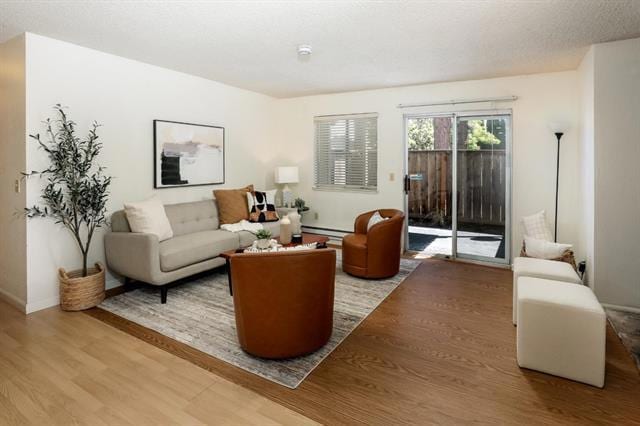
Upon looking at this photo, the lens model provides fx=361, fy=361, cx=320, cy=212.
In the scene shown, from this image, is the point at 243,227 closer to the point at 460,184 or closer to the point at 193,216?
the point at 193,216

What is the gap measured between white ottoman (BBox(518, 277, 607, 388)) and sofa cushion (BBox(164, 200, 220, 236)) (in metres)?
3.45

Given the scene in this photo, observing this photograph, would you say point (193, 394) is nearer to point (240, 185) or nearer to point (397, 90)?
point (240, 185)

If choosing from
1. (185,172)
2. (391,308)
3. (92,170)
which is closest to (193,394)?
(391,308)

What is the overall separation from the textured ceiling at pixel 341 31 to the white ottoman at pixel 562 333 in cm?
202

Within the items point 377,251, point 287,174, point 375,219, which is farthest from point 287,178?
point 377,251

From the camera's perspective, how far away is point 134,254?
134 inches

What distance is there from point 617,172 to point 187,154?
4.58 meters

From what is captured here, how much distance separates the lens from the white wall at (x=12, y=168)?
320 cm

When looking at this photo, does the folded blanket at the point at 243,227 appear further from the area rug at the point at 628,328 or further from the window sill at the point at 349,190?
the area rug at the point at 628,328

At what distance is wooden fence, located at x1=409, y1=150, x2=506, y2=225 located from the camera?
4.75 meters

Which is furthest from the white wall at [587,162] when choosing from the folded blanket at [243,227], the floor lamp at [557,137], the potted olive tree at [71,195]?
the potted olive tree at [71,195]

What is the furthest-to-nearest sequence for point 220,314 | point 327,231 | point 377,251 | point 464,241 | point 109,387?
point 327,231
point 464,241
point 377,251
point 220,314
point 109,387

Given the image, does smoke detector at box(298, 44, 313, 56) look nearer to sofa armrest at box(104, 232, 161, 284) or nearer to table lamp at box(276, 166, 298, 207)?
sofa armrest at box(104, 232, 161, 284)

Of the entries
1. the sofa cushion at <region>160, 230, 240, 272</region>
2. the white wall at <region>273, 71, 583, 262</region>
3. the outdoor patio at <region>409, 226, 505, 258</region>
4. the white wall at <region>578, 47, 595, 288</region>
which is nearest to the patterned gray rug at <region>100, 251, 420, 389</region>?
the sofa cushion at <region>160, 230, 240, 272</region>
